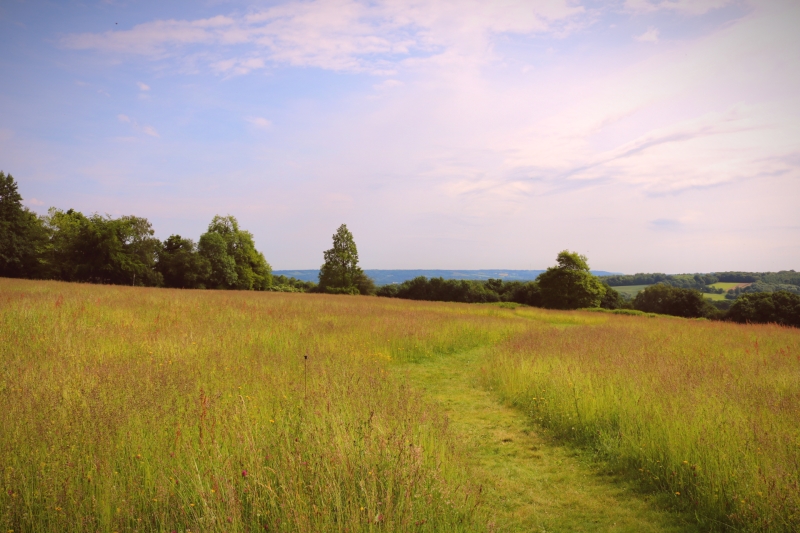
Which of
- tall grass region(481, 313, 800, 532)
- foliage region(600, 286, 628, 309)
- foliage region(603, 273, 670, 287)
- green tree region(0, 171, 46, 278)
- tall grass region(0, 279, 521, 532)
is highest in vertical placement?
green tree region(0, 171, 46, 278)

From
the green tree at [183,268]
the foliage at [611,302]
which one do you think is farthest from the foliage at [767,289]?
the green tree at [183,268]

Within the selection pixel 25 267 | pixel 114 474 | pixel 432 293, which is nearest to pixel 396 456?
pixel 114 474

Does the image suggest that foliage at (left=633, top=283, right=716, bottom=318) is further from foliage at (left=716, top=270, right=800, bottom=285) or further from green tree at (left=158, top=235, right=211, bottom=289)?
green tree at (left=158, top=235, right=211, bottom=289)

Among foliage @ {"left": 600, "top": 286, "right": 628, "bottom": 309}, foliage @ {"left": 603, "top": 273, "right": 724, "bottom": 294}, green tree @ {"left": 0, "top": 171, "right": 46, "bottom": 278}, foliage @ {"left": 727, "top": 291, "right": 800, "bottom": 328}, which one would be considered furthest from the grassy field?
foliage @ {"left": 603, "top": 273, "right": 724, "bottom": 294}

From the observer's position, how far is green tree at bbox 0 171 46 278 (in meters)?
35.1

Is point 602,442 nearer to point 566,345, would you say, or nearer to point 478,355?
point 566,345

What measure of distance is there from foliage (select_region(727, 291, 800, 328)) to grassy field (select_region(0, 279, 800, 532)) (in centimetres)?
2716

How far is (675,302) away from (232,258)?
51.7 meters

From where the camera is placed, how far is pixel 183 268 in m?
41.4

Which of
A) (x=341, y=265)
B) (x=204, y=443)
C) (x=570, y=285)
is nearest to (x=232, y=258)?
(x=341, y=265)

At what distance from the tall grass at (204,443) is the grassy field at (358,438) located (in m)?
0.02

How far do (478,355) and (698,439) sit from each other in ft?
25.9

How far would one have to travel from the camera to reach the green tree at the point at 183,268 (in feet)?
136

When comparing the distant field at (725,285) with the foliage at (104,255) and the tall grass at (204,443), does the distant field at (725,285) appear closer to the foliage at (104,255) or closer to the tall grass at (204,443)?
the tall grass at (204,443)
